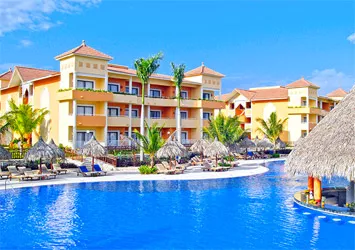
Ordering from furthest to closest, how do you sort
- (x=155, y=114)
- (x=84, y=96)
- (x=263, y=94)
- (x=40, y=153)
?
(x=263, y=94)
(x=155, y=114)
(x=84, y=96)
(x=40, y=153)

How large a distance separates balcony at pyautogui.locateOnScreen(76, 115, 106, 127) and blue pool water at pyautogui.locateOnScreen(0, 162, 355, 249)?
42.2ft

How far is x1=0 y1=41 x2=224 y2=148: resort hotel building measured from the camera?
33781 millimetres

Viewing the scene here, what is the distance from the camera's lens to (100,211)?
1559 cm

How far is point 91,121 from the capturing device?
3388 cm

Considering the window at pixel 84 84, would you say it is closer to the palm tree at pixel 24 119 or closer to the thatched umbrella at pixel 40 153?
the palm tree at pixel 24 119

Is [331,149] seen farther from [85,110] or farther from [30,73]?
[30,73]

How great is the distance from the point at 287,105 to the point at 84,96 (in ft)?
103

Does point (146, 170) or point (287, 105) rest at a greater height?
point (287, 105)

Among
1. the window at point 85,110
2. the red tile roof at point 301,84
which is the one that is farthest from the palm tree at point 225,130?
the red tile roof at point 301,84

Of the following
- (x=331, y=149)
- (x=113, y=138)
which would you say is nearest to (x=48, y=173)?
(x=113, y=138)

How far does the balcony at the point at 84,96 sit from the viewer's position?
107ft

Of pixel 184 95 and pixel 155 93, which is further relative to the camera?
pixel 184 95

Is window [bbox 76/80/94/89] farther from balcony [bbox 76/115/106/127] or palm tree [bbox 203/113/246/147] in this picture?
palm tree [bbox 203/113/246/147]

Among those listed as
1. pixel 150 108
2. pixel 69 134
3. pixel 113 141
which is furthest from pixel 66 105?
pixel 150 108
